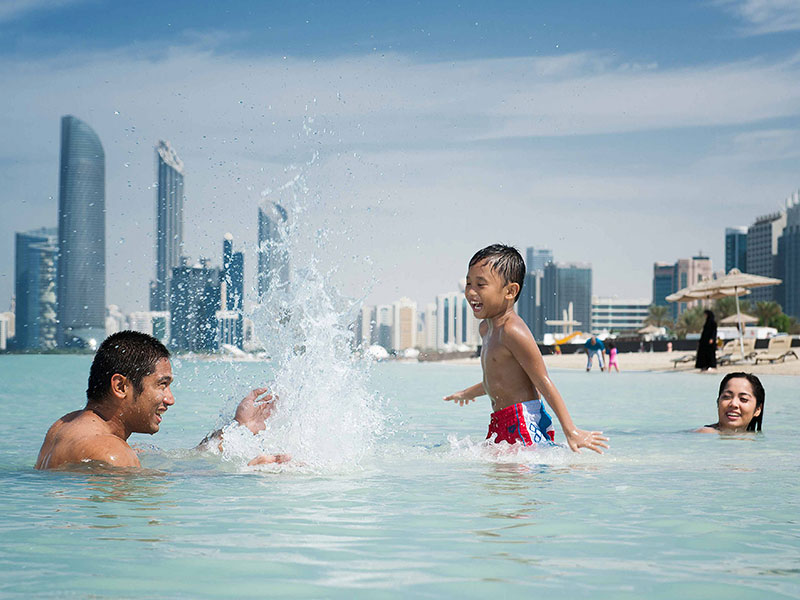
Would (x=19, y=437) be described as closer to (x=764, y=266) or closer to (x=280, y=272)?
(x=280, y=272)

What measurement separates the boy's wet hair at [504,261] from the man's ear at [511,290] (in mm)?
19

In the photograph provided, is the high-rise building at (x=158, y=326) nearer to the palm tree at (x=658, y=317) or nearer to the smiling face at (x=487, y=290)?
the smiling face at (x=487, y=290)

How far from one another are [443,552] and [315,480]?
185 cm

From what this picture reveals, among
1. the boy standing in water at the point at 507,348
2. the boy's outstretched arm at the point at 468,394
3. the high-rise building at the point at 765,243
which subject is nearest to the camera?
the boy standing in water at the point at 507,348

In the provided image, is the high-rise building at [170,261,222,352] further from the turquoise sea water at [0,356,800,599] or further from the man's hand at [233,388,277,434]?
the turquoise sea water at [0,356,800,599]

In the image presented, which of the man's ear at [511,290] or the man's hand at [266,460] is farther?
the man's ear at [511,290]

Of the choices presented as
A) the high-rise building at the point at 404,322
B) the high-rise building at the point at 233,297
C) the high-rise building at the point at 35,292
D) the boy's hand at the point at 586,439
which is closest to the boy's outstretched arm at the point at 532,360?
the boy's hand at the point at 586,439

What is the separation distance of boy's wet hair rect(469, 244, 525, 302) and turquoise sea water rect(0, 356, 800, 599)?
1.12 m

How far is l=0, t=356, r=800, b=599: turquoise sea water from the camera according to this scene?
267 cm

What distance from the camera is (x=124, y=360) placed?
4.35m

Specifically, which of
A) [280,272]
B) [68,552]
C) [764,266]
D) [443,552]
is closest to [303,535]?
[443,552]

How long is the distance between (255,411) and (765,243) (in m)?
204

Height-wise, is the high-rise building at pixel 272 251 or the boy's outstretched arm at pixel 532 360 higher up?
the high-rise building at pixel 272 251

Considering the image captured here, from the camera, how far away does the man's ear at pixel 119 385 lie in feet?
14.2
